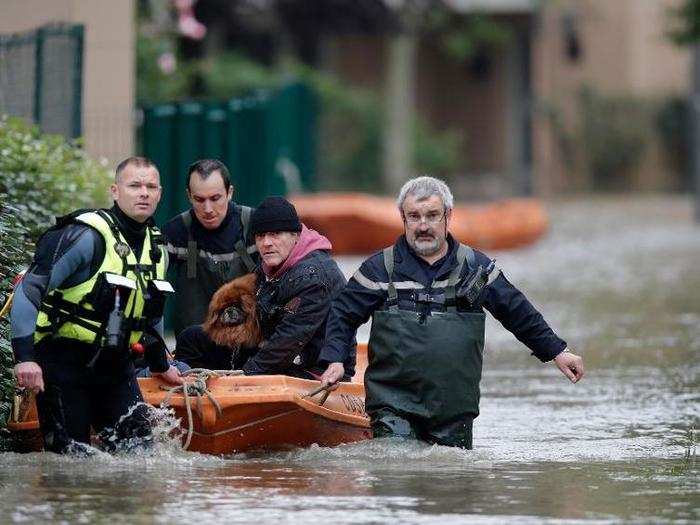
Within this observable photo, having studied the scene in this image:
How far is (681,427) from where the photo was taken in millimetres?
11656

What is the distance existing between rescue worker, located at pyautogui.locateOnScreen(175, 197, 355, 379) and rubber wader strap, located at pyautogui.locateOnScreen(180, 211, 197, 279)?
2.65 feet

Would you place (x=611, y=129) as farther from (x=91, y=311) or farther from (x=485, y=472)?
(x=91, y=311)

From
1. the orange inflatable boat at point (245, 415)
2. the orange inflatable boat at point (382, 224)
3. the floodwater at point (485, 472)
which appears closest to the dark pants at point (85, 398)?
the floodwater at point (485, 472)

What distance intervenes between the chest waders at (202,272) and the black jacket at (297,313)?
2.52ft

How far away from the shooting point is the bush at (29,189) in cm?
→ 1051

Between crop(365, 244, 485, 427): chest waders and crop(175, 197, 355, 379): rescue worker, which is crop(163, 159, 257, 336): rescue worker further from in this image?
crop(365, 244, 485, 427): chest waders

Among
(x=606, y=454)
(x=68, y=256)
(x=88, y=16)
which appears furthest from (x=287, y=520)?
(x=88, y=16)

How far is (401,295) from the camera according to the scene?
32.7 feet

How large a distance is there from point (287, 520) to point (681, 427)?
4.03 m

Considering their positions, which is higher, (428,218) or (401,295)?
(428,218)

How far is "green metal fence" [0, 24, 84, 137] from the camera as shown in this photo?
14.2m

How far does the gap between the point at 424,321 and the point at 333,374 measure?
1.71ft

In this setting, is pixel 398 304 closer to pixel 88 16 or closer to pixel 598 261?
pixel 88 16

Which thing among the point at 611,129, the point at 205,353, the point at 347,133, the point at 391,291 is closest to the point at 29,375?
the point at 391,291
